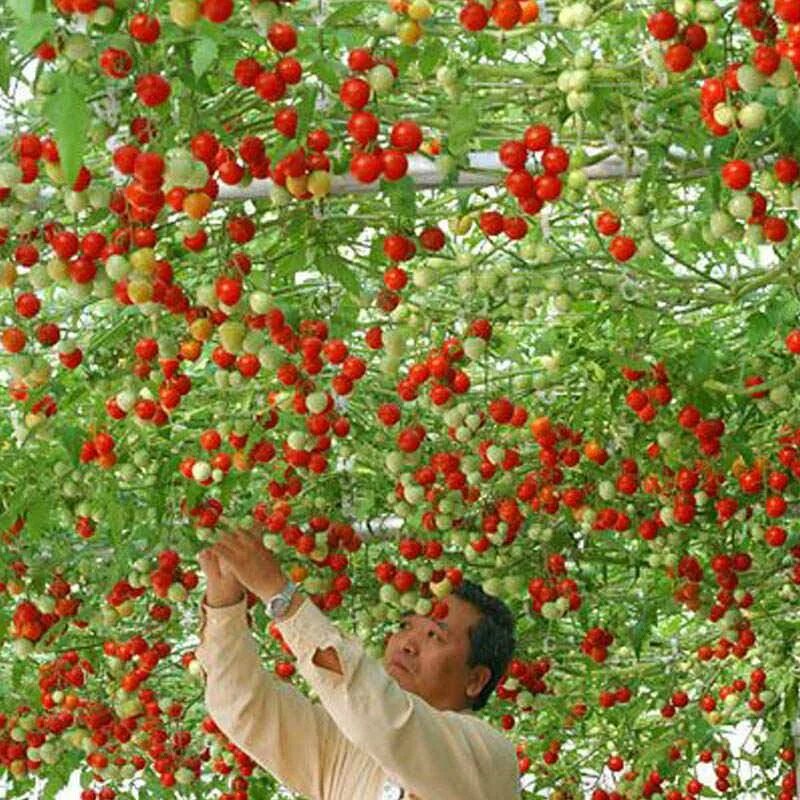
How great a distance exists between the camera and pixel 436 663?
13.2 feet

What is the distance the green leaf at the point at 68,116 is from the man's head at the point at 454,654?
153cm

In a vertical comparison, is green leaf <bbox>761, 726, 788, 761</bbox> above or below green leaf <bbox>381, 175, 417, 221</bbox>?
below

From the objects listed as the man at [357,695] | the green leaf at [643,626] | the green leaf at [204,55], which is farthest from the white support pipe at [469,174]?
the green leaf at [643,626]

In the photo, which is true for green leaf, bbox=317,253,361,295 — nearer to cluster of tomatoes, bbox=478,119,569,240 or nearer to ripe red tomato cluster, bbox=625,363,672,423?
cluster of tomatoes, bbox=478,119,569,240

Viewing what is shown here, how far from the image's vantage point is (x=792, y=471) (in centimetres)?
517

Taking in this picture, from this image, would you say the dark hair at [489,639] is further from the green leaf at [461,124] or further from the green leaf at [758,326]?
the green leaf at [461,124]

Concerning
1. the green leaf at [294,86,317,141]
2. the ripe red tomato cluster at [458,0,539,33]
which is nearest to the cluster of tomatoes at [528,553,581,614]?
the green leaf at [294,86,317,141]

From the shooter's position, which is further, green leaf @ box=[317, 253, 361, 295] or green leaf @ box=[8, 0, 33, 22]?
green leaf @ box=[317, 253, 361, 295]

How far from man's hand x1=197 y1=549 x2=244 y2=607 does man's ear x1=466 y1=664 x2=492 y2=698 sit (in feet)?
1.63

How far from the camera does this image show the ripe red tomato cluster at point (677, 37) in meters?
→ 3.13

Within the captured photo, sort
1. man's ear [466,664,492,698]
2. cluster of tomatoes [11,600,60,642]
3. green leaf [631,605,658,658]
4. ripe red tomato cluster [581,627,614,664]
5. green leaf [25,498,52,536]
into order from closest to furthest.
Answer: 1. man's ear [466,664,492,698]
2. green leaf [25,498,52,536]
3. cluster of tomatoes [11,600,60,642]
4. green leaf [631,605,658,658]
5. ripe red tomato cluster [581,627,614,664]

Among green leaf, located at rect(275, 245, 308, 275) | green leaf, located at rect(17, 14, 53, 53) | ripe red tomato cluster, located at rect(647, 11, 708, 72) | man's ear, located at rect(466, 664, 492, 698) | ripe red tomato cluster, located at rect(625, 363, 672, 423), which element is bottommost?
ripe red tomato cluster, located at rect(625, 363, 672, 423)

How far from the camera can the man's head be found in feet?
13.2

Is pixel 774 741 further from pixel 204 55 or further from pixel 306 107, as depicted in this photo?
pixel 204 55
